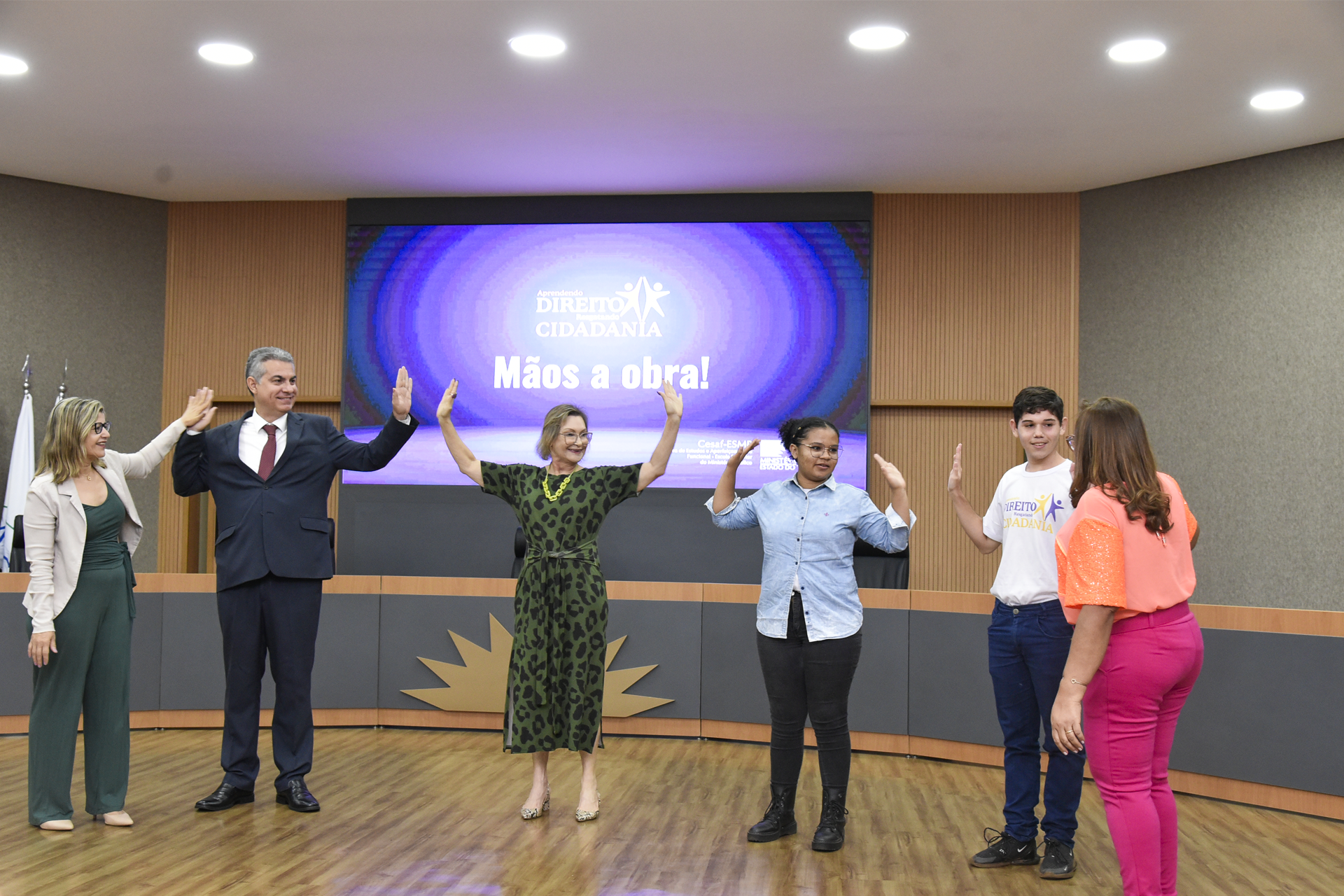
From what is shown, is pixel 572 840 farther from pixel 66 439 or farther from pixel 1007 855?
pixel 66 439

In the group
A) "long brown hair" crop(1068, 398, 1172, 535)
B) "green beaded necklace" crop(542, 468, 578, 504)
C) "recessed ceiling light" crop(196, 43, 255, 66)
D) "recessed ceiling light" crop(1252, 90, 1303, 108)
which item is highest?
"recessed ceiling light" crop(196, 43, 255, 66)

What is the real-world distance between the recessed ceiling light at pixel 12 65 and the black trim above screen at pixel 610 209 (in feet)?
7.52

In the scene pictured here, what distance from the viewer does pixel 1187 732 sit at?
15.2 ft

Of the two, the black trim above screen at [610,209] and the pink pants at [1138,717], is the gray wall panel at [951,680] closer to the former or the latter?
the pink pants at [1138,717]

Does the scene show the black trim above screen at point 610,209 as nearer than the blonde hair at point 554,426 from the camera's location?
No

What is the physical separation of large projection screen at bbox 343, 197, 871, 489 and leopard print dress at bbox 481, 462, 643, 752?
110 inches

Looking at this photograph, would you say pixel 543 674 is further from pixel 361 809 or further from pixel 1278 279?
pixel 1278 279

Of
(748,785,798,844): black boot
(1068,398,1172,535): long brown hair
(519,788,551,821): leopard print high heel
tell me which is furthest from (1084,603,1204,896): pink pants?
(519,788,551,821): leopard print high heel

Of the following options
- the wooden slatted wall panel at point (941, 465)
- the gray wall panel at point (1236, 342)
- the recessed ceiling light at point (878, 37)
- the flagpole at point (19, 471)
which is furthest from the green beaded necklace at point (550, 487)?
the flagpole at point (19, 471)

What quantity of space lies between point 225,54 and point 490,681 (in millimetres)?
3386

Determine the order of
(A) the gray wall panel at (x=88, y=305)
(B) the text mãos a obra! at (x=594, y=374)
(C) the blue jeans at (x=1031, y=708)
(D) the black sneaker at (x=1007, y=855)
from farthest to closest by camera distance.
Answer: (B) the text mãos a obra! at (x=594, y=374) < (A) the gray wall panel at (x=88, y=305) < (D) the black sneaker at (x=1007, y=855) < (C) the blue jeans at (x=1031, y=708)

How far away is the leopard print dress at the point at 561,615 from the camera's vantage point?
3934 millimetres

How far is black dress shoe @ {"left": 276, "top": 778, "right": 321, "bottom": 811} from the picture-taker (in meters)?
4.06

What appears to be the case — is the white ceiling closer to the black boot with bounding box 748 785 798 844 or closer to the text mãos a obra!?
the text mãos a obra!
